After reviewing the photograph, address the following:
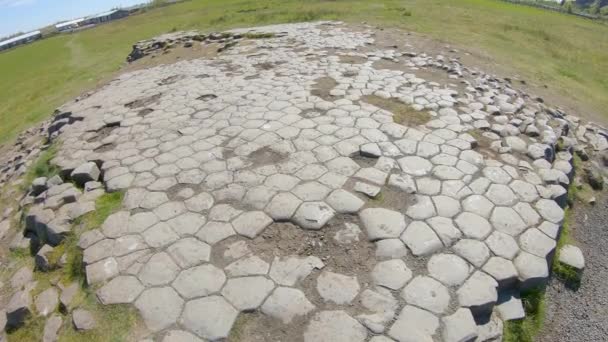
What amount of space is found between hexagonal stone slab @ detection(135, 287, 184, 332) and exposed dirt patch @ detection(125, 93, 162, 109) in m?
4.77

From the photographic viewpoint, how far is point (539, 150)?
16.3 feet

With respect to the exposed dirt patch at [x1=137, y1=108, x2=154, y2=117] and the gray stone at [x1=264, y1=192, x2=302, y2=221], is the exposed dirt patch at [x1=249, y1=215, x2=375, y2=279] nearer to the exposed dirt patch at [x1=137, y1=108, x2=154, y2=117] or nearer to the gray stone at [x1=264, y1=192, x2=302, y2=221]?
the gray stone at [x1=264, y1=192, x2=302, y2=221]

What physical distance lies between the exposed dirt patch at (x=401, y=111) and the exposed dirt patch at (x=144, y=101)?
3791 millimetres

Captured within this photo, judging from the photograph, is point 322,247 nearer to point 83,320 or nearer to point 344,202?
point 344,202

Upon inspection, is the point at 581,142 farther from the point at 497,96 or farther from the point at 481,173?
the point at 481,173

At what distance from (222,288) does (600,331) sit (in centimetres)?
310

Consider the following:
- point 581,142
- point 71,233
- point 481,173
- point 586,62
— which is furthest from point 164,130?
point 586,62

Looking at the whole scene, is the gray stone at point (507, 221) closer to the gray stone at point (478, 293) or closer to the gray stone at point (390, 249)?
the gray stone at point (478, 293)

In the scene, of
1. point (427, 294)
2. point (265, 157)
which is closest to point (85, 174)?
point (265, 157)

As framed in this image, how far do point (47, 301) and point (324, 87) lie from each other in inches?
198

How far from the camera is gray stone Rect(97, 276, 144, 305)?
3.03m

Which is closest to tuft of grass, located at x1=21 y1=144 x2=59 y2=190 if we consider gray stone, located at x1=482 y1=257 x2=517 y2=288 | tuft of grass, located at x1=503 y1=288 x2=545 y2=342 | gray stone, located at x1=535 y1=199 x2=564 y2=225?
gray stone, located at x1=482 y1=257 x2=517 y2=288

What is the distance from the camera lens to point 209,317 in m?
2.81

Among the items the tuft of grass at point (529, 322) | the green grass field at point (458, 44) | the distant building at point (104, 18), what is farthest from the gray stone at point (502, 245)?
the distant building at point (104, 18)
